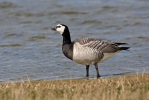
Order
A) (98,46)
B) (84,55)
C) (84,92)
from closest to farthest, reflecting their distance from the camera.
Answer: (84,92) → (84,55) → (98,46)

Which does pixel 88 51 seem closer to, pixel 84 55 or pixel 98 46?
pixel 84 55

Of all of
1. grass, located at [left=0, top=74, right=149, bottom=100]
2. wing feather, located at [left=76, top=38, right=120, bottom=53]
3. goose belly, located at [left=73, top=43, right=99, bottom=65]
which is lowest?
grass, located at [left=0, top=74, right=149, bottom=100]

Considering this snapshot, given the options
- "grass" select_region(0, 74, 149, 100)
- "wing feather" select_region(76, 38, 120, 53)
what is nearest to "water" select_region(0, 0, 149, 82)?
"wing feather" select_region(76, 38, 120, 53)

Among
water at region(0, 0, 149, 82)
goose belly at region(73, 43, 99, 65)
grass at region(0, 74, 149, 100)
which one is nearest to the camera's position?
grass at region(0, 74, 149, 100)

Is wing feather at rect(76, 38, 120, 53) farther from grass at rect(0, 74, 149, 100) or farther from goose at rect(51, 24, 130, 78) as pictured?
grass at rect(0, 74, 149, 100)

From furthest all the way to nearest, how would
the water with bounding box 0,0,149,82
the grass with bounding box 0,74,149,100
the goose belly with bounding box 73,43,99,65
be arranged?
1. the water with bounding box 0,0,149,82
2. the goose belly with bounding box 73,43,99,65
3. the grass with bounding box 0,74,149,100

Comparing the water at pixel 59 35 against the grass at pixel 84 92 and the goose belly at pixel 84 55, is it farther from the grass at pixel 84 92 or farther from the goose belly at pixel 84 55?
the grass at pixel 84 92

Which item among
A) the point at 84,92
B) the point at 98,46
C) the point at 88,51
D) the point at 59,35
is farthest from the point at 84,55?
the point at 59,35

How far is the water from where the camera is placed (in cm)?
1409

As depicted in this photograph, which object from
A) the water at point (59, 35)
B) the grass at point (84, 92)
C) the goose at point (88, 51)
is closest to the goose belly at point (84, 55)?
the goose at point (88, 51)

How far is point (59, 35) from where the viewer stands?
19.2 metres

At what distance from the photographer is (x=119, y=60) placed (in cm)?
1512

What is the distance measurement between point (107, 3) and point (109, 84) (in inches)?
601

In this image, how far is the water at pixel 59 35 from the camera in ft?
46.2
